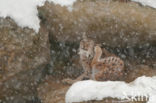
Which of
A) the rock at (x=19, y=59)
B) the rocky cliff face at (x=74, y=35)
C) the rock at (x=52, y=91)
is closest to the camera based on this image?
the rock at (x=52, y=91)

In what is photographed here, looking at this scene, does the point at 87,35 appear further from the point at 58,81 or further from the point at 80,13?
the point at 58,81

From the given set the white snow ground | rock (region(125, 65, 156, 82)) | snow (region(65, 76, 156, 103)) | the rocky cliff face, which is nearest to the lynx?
rock (region(125, 65, 156, 82))

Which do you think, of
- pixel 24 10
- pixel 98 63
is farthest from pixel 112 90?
pixel 24 10

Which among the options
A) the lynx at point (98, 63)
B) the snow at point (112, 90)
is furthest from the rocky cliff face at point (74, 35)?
the snow at point (112, 90)

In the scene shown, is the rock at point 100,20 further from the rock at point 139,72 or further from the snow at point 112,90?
the snow at point 112,90

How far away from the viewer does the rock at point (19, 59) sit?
728 centimetres

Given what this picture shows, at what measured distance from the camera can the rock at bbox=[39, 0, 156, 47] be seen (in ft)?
26.6

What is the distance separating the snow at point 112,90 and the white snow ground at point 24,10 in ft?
6.47

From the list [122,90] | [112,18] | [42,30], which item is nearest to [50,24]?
[42,30]

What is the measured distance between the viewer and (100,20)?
323 inches

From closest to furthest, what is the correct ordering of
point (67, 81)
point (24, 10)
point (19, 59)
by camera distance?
1. point (19, 59)
2. point (67, 81)
3. point (24, 10)

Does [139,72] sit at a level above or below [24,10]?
below

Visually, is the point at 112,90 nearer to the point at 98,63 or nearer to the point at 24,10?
the point at 98,63

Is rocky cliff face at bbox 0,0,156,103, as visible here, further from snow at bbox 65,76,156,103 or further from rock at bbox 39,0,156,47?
snow at bbox 65,76,156,103
